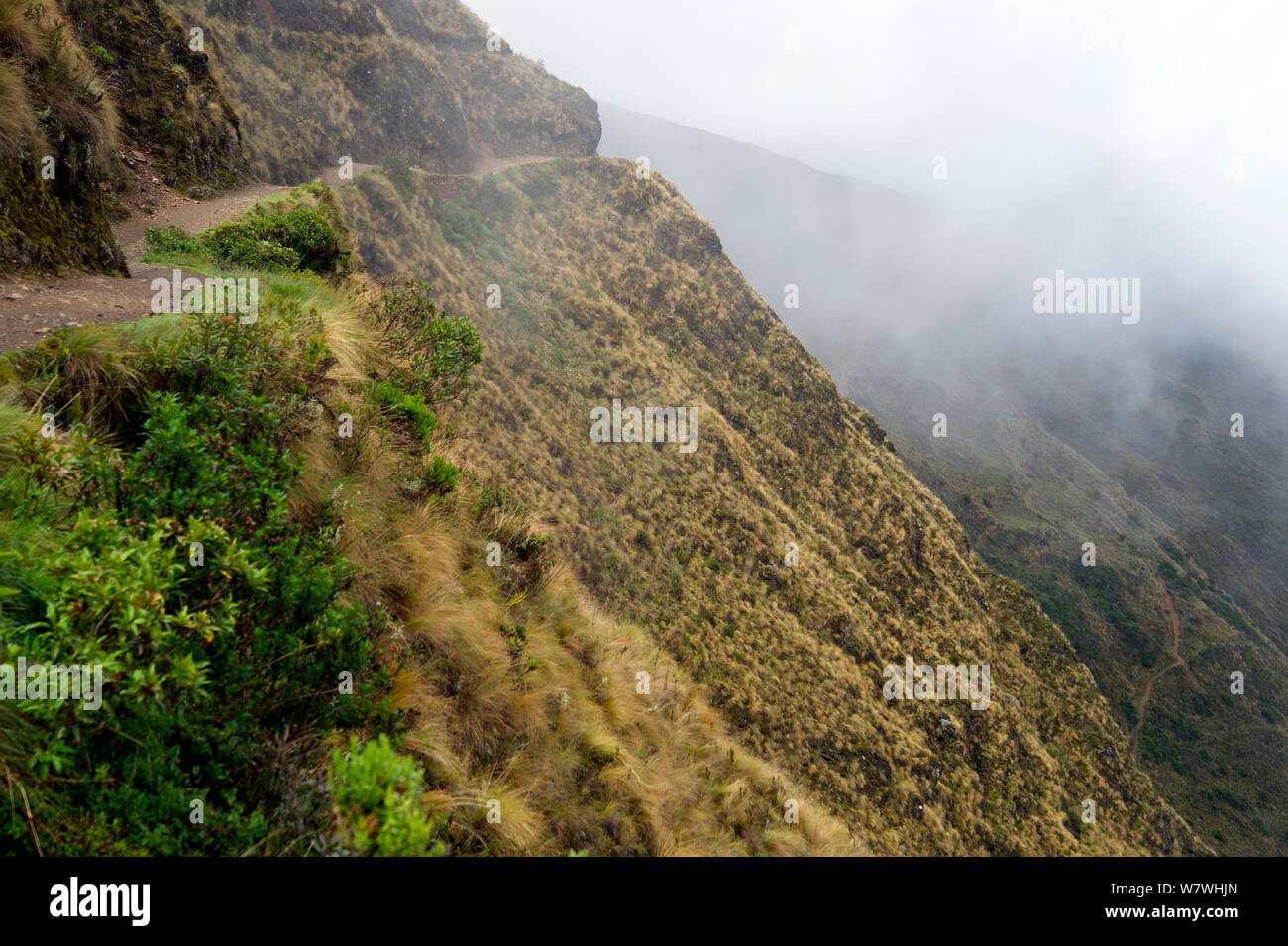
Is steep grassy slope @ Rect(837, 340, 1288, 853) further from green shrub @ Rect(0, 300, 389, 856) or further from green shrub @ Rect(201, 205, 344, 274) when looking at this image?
green shrub @ Rect(201, 205, 344, 274)

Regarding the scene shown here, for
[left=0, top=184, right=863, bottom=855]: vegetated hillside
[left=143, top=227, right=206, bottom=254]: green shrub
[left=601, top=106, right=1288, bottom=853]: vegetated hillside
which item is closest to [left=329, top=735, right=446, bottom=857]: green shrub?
[left=0, top=184, right=863, bottom=855]: vegetated hillside

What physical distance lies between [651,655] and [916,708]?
18.8 m

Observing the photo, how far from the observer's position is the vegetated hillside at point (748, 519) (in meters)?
19.2

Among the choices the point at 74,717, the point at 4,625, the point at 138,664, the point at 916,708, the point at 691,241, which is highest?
the point at 691,241

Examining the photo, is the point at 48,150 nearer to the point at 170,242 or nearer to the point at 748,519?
the point at 170,242

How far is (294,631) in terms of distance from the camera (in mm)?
3869

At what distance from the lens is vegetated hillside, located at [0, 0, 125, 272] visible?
722cm

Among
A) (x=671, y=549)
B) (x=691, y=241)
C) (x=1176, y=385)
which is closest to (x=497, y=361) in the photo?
(x=671, y=549)

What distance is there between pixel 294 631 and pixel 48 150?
8.55 m

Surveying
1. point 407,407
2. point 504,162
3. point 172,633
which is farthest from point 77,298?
point 504,162

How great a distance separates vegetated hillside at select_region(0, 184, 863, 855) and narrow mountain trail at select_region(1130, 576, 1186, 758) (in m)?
107

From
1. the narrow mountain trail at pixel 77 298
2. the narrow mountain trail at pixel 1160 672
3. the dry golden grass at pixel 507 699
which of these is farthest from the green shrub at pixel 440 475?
the narrow mountain trail at pixel 1160 672
